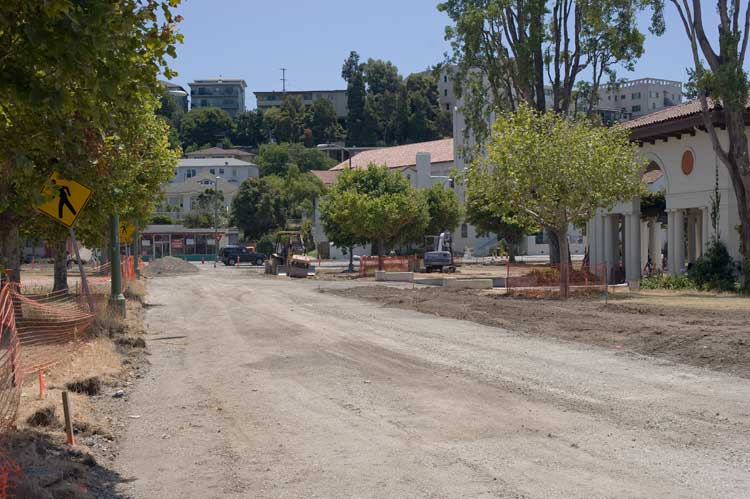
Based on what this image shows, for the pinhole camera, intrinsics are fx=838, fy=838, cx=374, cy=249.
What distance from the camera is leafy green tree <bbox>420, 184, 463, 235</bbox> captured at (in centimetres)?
7300

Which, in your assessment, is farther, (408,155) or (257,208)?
(408,155)

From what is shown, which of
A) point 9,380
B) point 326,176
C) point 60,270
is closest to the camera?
point 9,380

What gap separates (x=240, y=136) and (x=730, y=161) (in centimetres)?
14552

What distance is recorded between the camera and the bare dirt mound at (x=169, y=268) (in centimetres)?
6156

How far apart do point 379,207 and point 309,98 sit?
13333 centimetres

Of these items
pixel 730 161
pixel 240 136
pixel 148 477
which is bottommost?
pixel 148 477

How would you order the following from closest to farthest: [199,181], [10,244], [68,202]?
[68,202] < [10,244] < [199,181]

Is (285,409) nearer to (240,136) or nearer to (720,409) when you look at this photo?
(720,409)

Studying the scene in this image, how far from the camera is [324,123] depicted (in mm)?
164000

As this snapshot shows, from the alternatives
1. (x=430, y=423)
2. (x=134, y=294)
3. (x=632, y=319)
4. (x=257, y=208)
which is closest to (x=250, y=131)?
(x=257, y=208)

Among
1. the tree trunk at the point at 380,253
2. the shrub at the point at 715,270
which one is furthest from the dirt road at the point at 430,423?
the tree trunk at the point at 380,253

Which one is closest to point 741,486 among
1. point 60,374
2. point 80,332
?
point 60,374

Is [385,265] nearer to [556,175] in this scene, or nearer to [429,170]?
[556,175]

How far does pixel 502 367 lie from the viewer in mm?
14641
